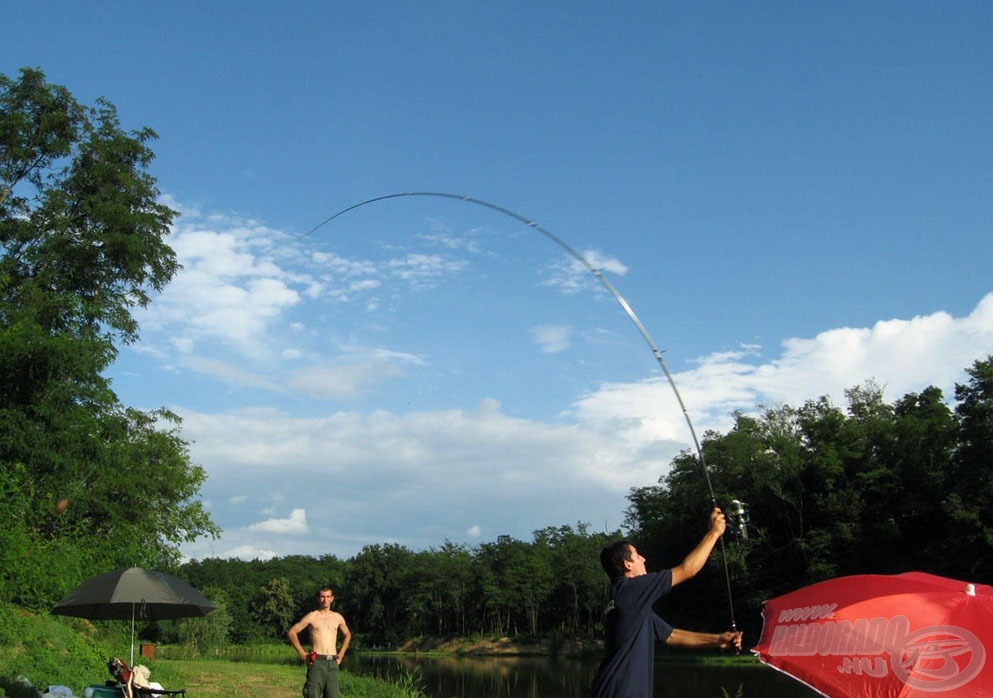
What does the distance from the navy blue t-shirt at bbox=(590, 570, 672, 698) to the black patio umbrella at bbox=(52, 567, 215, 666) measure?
852 centimetres

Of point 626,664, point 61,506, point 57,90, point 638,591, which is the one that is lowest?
point 626,664

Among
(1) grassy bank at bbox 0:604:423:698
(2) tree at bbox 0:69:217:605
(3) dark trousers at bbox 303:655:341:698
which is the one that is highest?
(2) tree at bbox 0:69:217:605

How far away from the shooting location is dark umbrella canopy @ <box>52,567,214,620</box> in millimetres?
11211

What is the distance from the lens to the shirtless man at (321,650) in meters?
9.30

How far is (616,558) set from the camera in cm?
466

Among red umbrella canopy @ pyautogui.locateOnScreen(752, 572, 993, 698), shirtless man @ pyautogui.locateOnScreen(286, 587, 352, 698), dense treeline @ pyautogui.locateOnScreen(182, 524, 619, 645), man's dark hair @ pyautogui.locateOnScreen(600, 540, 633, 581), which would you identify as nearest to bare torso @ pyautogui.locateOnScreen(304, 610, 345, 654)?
shirtless man @ pyautogui.locateOnScreen(286, 587, 352, 698)

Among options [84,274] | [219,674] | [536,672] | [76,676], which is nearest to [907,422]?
[536,672]

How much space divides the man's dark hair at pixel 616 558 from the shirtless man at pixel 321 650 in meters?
5.34

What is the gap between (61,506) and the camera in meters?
24.0

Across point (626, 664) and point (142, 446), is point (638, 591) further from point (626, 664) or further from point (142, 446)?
point (142, 446)

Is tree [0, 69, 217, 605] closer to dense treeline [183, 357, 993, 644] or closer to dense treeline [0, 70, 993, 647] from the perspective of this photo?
dense treeline [0, 70, 993, 647]

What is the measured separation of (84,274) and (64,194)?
241 cm

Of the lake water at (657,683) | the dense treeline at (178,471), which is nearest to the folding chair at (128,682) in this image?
the dense treeline at (178,471)

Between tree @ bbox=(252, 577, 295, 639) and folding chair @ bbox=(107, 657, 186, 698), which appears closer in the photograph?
folding chair @ bbox=(107, 657, 186, 698)
